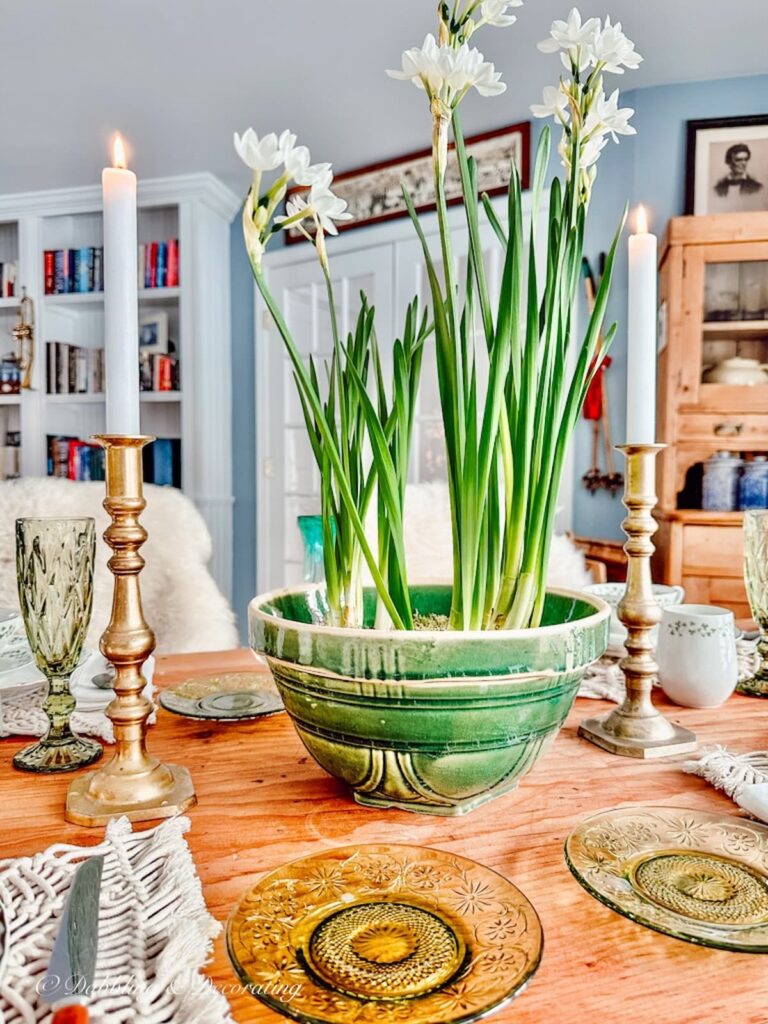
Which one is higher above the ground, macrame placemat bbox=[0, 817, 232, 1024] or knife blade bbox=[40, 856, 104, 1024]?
knife blade bbox=[40, 856, 104, 1024]

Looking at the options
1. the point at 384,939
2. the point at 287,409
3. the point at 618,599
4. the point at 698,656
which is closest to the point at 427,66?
the point at 384,939

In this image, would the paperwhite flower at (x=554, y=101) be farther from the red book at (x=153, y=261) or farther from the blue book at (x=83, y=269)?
the blue book at (x=83, y=269)

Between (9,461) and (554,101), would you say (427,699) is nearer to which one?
(554,101)

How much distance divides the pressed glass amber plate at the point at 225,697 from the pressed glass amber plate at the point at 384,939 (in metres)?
0.34

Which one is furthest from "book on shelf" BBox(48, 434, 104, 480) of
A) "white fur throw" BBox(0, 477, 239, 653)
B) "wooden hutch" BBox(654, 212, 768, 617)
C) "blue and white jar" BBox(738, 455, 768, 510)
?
"blue and white jar" BBox(738, 455, 768, 510)

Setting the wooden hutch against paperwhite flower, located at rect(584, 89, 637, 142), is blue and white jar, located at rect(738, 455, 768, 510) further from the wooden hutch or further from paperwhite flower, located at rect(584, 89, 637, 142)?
paperwhite flower, located at rect(584, 89, 637, 142)

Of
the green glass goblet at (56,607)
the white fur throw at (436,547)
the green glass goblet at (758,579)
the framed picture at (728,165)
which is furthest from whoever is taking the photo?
the framed picture at (728,165)

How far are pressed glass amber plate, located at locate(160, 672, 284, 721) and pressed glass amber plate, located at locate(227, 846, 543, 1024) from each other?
13.4 inches

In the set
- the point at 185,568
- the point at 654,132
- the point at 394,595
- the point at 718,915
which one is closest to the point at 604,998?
the point at 718,915

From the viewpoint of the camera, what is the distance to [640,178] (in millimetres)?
2877

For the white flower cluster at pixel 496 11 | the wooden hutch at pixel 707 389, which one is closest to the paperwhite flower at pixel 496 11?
the white flower cluster at pixel 496 11

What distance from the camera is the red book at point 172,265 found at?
3.63 metres

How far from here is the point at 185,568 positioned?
1.59 m

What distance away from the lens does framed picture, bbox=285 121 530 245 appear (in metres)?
3.06
